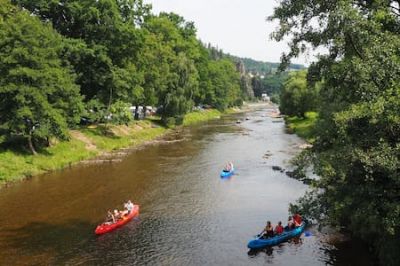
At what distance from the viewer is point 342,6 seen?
18266 mm

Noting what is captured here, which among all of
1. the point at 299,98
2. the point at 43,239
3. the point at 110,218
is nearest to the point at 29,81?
the point at 110,218

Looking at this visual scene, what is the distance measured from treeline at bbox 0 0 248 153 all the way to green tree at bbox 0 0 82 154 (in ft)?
0.33

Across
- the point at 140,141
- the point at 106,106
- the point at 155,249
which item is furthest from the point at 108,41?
the point at 155,249

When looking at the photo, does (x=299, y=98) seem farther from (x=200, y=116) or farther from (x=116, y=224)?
(x=116, y=224)

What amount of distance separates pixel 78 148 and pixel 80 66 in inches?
599

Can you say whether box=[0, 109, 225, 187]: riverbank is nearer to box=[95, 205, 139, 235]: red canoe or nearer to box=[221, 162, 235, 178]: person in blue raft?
box=[95, 205, 139, 235]: red canoe

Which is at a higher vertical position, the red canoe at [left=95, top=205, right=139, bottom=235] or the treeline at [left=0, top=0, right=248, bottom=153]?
the treeline at [left=0, top=0, right=248, bottom=153]

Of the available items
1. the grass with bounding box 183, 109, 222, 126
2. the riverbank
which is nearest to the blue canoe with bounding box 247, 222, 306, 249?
the riverbank

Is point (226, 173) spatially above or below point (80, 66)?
below

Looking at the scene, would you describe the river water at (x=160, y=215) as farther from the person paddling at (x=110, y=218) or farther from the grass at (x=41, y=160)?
the grass at (x=41, y=160)

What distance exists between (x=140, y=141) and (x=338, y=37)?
53.0 metres

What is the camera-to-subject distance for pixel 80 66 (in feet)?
212

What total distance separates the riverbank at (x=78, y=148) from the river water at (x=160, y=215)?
1.90 m

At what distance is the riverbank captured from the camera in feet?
145
